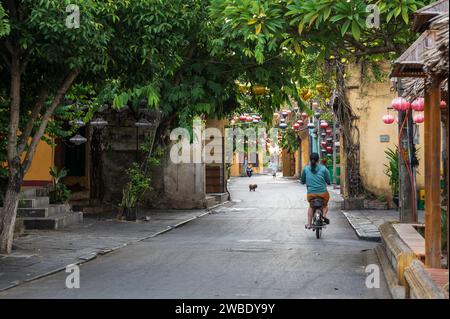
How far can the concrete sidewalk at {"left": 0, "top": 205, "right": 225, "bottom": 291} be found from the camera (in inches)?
404

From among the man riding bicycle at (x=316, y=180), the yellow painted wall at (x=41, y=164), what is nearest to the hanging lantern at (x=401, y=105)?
the man riding bicycle at (x=316, y=180)

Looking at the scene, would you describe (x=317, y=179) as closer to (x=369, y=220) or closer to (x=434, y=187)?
(x=369, y=220)

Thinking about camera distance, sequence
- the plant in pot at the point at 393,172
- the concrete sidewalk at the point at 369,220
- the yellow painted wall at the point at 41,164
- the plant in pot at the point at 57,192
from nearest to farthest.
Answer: the concrete sidewalk at the point at 369,220, the plant in pot at the point at 57,192, the yellow painted wall at the point at 41,164, the plant in pot at the point at 393,172

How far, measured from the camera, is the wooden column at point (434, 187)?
788cm

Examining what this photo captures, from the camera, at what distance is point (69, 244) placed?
1366 centimetres

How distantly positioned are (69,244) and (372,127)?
14038 mm

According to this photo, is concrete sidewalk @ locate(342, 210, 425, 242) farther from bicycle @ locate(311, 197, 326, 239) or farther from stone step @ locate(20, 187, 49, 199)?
stone step @ locate(20, 187, 49, 199)

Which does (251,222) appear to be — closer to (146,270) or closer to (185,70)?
(185,70)

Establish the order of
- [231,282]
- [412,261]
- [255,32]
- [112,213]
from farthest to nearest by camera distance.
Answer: [112,213], [255,32], [231,282], [412,261]

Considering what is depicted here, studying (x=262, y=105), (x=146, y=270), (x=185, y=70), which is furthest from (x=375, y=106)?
(x=146, y=270)

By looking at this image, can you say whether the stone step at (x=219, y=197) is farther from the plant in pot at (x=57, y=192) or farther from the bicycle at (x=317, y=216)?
the bicycle at (x=317, y=216)

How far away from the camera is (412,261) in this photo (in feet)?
24.2

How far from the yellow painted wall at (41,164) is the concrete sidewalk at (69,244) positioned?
2.27 m

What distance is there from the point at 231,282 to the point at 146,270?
177 centimetres
